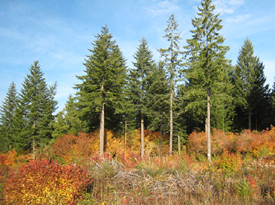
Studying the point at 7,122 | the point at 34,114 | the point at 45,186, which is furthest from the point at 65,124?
the point at 45,186

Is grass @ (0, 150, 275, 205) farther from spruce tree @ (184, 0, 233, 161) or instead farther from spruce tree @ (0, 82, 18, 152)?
spruce tree @ (0, 82, 18, 152)

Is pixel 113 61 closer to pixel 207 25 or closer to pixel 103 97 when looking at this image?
pixel 103 97

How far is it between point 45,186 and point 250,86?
32735 millimetres

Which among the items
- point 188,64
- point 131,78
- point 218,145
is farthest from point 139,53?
point 218,145

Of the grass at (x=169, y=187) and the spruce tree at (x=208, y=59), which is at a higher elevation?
the spruce tree at (x=208, y=59)

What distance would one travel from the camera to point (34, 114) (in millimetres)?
30516

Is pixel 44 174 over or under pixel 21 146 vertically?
over

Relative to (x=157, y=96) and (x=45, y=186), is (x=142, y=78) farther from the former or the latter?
(x=45, y=186)

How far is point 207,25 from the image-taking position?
18.3 meters

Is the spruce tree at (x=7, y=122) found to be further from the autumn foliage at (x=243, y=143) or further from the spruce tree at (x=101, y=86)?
the autumn foliage at (x=243, y=143)

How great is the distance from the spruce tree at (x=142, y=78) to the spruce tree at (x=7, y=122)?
91.9 ft

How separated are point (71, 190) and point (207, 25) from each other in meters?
18.7

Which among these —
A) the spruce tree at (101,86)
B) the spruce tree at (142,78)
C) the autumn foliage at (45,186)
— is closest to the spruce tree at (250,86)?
the spruce tree at (142,78)

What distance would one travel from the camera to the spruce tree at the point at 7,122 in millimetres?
37625
